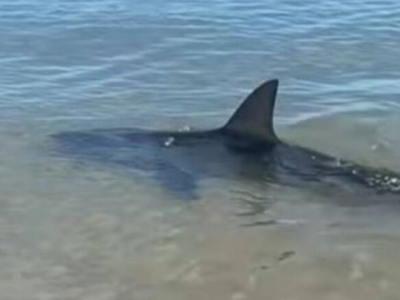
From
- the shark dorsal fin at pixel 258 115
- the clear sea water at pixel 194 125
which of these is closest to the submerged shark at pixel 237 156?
the shark dorsal fin at pixel 258 115

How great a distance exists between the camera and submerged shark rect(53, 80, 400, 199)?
28.1 feet

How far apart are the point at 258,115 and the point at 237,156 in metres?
0.40

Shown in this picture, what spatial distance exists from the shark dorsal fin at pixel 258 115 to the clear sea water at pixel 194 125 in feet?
1.64

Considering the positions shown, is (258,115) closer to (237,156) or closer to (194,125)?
(237,156)

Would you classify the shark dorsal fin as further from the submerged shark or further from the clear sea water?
the clear sea water

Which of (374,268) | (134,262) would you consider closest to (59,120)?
(134,262)

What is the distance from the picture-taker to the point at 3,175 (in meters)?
8.88

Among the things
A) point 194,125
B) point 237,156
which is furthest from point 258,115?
point 194,125

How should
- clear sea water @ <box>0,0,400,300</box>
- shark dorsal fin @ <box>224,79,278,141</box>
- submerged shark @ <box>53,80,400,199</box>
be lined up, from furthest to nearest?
shark dorsal fin @ <box>224,79,278,141</box>, submerged shark @ <box>53,80,400,199</box>, clear sea water @ <box>0,0,400,300</box>

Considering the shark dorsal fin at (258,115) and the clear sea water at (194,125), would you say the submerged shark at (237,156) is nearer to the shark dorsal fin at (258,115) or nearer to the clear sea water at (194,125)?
the shark dorsal fin at (258,115)

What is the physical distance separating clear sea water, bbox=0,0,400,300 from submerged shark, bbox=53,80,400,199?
170 mm

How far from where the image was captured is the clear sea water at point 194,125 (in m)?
7.09

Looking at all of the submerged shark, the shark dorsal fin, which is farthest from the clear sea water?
the shark dorsal fin

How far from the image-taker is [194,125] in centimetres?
1034
